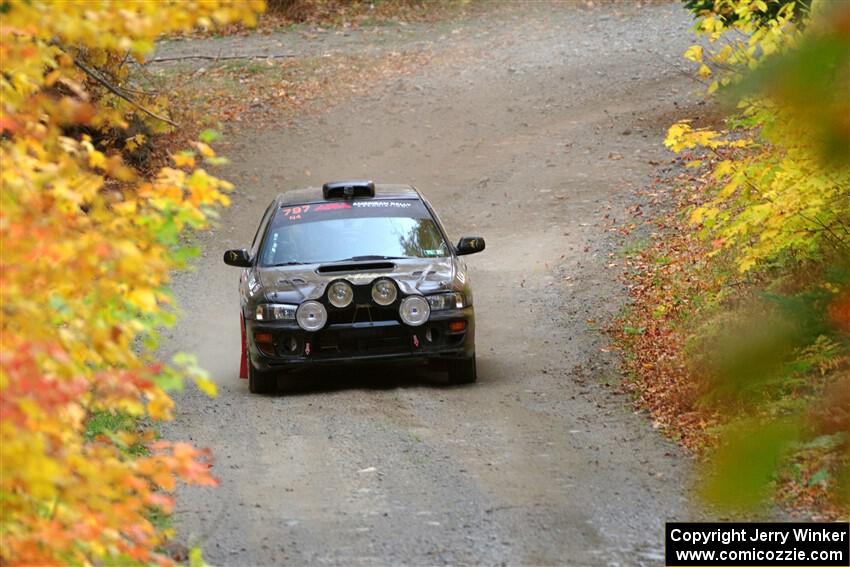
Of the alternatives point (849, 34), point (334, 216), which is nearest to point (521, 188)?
point (334, 216)

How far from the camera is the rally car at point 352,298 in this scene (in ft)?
35.0

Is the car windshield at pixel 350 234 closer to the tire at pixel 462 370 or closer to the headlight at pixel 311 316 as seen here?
the headlight at pixel 311 316

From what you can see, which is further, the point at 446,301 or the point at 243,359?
the point at 243,359

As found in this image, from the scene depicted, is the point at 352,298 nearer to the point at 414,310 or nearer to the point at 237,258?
the point at 414,310

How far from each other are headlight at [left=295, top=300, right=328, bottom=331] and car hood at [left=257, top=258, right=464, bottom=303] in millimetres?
67

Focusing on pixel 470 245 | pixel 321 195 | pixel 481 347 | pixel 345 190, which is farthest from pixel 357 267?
pixel 481 347

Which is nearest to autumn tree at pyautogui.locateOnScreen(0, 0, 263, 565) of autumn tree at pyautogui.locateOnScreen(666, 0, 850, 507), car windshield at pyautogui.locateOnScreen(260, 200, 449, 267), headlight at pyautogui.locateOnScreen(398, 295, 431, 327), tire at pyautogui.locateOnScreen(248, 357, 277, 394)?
autumn tree at pyautogui.locateOnScreen(666, 0, 850, 507)

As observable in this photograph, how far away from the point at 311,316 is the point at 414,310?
88 centimetres

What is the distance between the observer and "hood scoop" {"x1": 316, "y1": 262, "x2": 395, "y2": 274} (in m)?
10.9

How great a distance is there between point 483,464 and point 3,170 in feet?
15.7

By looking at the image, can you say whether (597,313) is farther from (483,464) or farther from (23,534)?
(23,534)

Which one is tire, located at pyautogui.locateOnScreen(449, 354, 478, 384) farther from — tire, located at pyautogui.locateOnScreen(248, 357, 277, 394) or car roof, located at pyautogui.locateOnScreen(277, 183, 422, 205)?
car roof, located at pyautogui.locateOnScreen(277, 183, 422, 205)

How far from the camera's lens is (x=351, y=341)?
10.7 m

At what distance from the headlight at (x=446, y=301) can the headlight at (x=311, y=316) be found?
94cm
